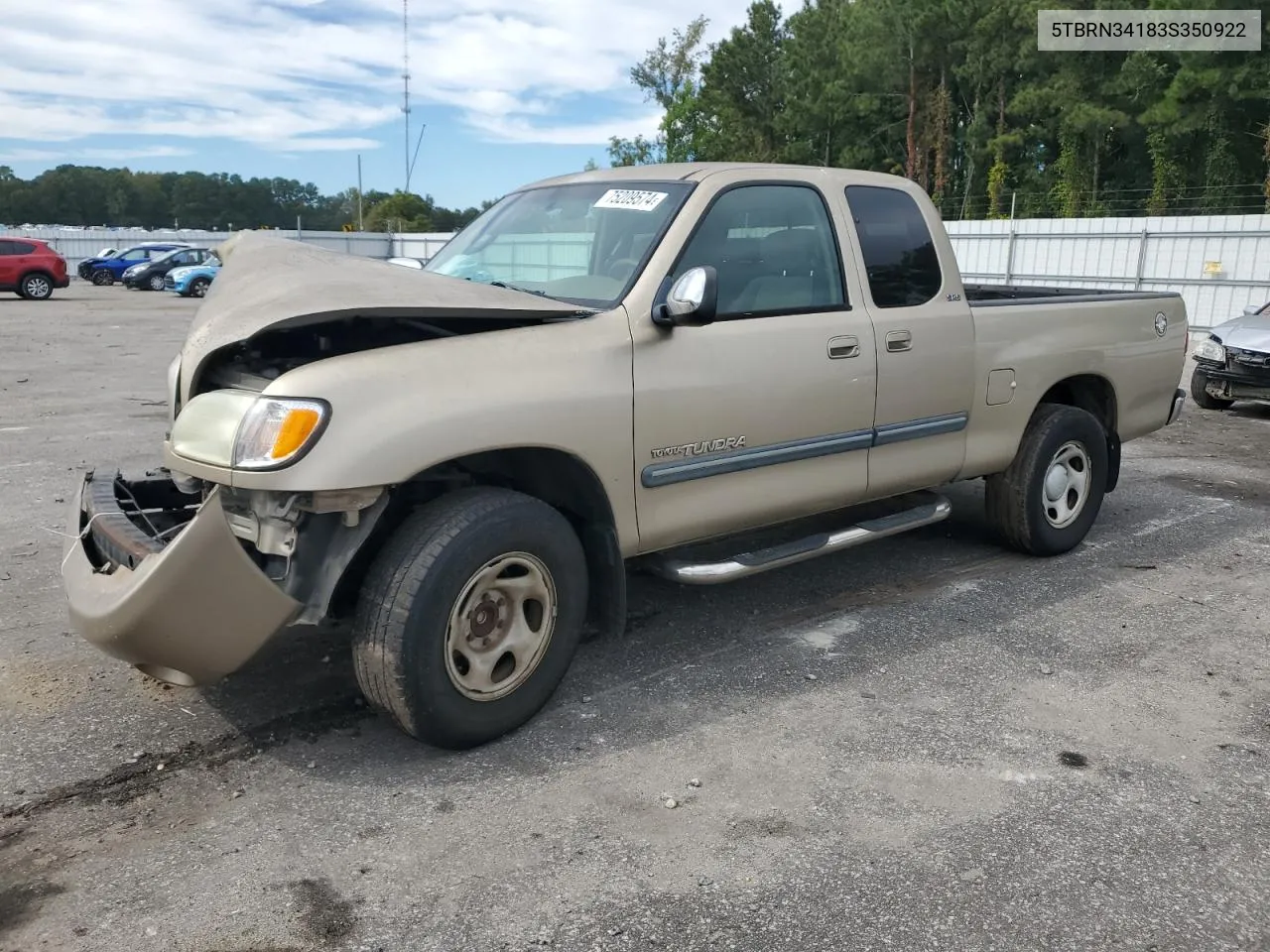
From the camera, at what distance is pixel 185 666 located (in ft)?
10.4

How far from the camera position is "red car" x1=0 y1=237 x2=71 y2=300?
26984 mm

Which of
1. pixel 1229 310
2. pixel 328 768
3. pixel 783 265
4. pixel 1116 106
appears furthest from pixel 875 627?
pixel 1116 106

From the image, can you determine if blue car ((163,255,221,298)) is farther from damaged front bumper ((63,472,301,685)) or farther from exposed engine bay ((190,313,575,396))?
damaged front bumper ((63,472,301,685))

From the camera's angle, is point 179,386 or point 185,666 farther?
point 179,386

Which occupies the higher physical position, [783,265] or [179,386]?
[783,265]

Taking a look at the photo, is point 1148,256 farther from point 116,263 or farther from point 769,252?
point 116,263

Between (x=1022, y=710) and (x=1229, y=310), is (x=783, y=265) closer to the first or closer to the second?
(x=1022, y=710)

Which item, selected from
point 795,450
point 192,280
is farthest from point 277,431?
point 192,280

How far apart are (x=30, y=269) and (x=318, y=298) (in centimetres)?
2846

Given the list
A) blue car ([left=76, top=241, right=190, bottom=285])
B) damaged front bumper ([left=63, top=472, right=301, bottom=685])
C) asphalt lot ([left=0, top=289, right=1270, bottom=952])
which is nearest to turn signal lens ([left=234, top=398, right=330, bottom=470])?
damaged front bumper ([left=63, top=472, right=301, bottom=685])

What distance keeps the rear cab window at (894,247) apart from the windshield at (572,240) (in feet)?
3.26

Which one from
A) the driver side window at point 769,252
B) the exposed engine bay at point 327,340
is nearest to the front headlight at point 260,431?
the exposed engine bay at point 327,340

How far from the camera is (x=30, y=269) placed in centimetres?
2730

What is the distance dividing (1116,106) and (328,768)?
140 feet
